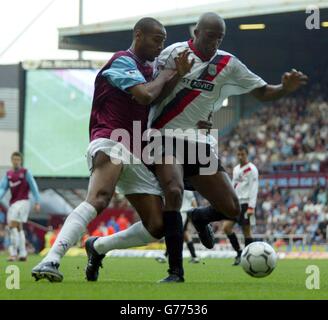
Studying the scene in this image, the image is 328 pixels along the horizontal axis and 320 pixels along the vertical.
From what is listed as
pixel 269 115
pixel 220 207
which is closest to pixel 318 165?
pixel 269 115

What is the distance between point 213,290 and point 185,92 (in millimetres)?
2109

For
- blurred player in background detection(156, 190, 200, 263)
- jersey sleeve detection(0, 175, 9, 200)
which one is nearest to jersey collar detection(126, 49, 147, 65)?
blurred player in background detection(156, 190, 200, 263)

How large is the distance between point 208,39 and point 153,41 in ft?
1.68

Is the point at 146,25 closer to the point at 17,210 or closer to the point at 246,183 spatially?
the point at 246,183

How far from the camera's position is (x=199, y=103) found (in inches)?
359

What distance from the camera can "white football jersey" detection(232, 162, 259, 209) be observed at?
17.6 meters

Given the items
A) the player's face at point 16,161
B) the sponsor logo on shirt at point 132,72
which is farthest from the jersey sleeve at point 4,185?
the sponsor logo on shirt at point 132,72

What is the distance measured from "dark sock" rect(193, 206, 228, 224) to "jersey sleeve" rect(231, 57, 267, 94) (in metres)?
1.27

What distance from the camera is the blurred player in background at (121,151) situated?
27.1 ft

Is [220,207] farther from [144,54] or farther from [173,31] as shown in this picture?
[173,31]

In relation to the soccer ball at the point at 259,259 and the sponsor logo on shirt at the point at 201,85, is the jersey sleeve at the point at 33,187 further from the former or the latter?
the soccer ball at the point at 259,259

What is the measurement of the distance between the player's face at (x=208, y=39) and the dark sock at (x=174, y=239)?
1.54 metres

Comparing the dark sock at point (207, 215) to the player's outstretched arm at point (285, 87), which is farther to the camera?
the dark sock at point (207, 215)

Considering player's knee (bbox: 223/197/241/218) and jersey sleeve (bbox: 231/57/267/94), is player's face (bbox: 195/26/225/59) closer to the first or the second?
jersey sleeve (bbox: 231/57/267/94)
